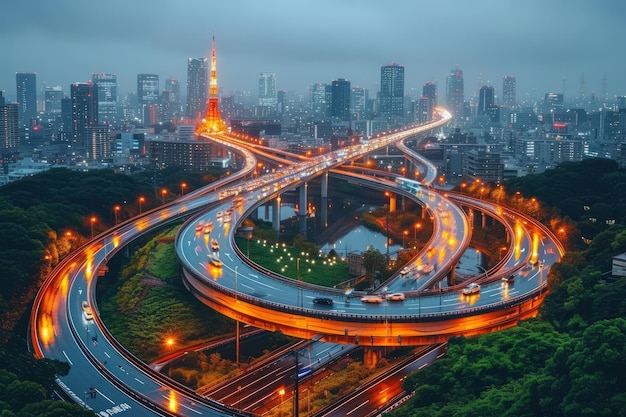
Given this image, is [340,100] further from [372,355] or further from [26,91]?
[372,355]

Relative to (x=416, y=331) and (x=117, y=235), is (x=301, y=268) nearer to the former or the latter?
(x=117, y=235)

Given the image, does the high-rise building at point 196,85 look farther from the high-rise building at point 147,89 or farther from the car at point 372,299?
the car at point 372,299

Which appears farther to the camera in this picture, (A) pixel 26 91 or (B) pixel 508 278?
(A) pixel 26 91

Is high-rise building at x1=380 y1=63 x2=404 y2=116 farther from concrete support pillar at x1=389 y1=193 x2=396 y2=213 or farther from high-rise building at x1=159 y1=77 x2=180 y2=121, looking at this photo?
concrete support pillar at x1=389 y1=193 x2=396 y2=213

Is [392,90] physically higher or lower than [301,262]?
higher

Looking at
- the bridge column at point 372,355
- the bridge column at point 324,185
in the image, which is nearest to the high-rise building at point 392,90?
the bridge column at point 324,185

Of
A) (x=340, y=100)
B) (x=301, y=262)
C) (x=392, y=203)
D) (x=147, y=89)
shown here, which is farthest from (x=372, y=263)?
(x=147, y=89)

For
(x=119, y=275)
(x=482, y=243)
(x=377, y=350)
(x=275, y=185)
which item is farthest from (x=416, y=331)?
(x=275, y=185)
